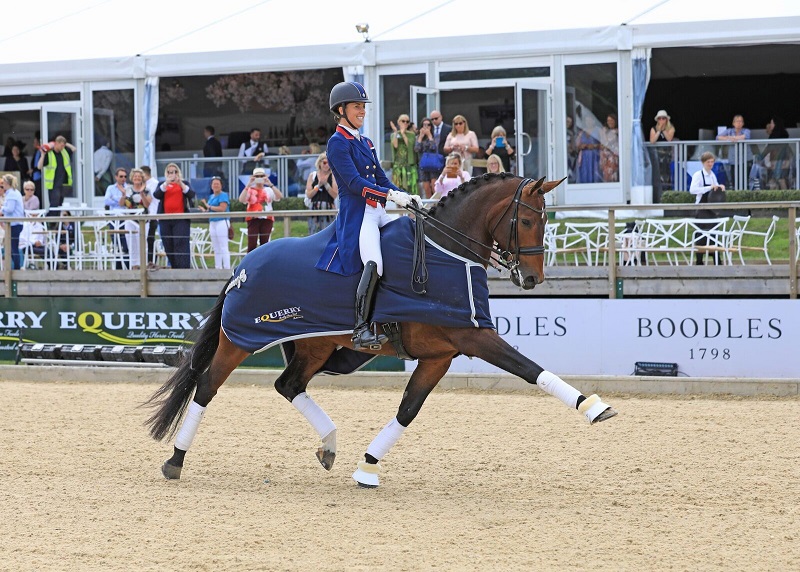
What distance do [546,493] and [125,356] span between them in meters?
7.44

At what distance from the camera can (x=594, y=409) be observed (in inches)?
249

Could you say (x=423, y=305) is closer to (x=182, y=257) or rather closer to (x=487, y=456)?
(x=487, y=456)

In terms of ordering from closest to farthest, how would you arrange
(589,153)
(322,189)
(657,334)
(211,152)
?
1. (657,334)
2. (322,189)
3. (589,153)
4. (211,152)

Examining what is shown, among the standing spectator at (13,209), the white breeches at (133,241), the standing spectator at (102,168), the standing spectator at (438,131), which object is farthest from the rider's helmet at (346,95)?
the standing spectator at (102,168)

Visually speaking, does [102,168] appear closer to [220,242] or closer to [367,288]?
[220,242]

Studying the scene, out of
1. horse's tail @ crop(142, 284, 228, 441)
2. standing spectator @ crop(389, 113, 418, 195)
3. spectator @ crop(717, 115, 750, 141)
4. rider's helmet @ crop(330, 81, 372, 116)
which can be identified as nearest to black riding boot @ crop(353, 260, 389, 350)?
rider's helmet @ crop(330, 81, 372, 116)

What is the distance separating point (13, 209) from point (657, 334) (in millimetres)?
8370

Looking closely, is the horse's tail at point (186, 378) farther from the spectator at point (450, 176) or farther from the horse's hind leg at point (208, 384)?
the spectator at point (450, 176)

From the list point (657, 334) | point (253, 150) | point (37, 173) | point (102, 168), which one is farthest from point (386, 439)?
point (37, 173)

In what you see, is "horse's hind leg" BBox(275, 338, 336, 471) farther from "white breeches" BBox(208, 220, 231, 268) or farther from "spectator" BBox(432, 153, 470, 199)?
"white breeches" BBox(208, 220, 231, 268)

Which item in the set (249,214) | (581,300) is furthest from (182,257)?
(581,300)

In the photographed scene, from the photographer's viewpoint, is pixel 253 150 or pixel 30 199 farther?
pixel 253 150

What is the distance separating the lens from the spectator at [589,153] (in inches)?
666

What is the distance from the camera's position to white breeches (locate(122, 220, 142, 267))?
46.5 ft
